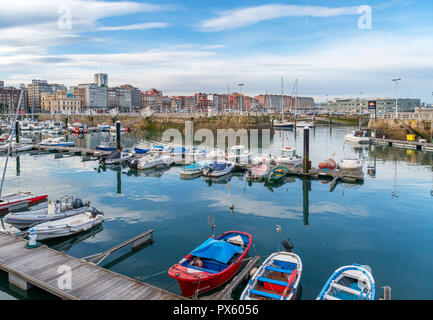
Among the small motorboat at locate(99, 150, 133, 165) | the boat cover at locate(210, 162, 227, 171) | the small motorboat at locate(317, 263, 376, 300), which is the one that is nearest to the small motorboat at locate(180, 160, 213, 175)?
the boat cover at locate(210, 162, 227, 171)

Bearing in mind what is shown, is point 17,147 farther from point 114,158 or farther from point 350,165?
point 350,165

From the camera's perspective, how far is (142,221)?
19922 millimetres

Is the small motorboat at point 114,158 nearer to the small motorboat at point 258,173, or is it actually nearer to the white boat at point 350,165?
the small motorboat at point 258,173

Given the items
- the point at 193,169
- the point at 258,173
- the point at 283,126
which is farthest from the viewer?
the point at 283,126

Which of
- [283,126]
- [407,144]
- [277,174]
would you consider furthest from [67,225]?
[283,126]

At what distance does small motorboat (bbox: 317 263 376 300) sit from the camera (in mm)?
10672

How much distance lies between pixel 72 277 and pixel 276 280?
7.19m

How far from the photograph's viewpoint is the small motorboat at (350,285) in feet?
35.0

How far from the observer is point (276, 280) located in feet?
37.9

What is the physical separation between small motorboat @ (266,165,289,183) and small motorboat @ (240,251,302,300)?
17599 mm

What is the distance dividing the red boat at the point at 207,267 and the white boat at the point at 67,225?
310 inches

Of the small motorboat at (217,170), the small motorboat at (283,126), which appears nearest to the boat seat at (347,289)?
the small motorboat at (217,170)
